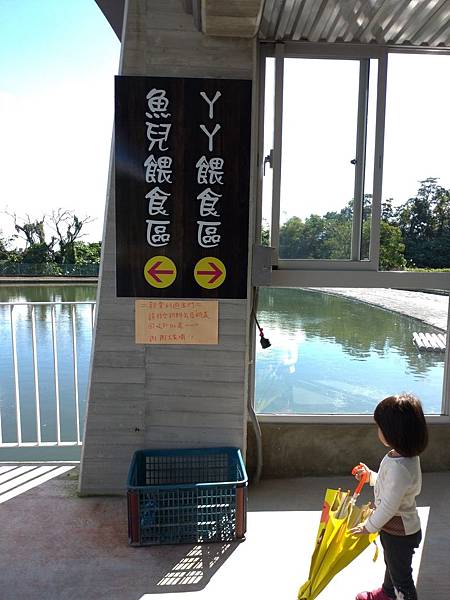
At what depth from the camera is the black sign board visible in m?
2.34

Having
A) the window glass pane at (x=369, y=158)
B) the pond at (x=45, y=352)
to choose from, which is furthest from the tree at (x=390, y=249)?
the pond at (x=45, y=352)

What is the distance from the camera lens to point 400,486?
1.50 m

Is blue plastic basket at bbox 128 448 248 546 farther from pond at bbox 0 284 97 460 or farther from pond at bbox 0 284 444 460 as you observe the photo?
pond at bbox 0 284 97 460

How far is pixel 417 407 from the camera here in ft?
5.00

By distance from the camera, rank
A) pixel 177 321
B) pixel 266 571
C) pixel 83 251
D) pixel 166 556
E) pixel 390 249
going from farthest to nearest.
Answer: pixel 83 251, pixel 390 249, pixel 177 321, pixel 166 556, pixel 266 571

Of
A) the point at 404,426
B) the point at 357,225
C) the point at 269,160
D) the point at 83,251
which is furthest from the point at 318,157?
the point at 83,251

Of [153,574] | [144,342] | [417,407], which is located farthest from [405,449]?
[144,342]

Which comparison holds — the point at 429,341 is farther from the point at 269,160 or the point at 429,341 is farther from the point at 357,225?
the point at 269,160

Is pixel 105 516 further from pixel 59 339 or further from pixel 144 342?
pixel 59 339

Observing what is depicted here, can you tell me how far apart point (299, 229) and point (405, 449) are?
5.12 feet

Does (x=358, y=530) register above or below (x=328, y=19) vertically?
below

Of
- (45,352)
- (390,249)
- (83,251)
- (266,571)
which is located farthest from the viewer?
(83,251)

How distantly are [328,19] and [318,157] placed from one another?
0.69 m

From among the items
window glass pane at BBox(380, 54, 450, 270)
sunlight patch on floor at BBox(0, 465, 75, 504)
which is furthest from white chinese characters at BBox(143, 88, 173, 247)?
sunlight patch on floor at BBox(0, 465, 75, 504)
